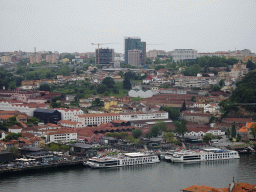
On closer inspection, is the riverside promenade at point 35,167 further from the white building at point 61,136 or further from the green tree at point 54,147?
the white building at point 61,136

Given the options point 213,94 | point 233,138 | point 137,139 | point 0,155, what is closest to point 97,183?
point 0,155

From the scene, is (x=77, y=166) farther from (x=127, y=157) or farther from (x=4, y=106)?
(x=4, y=106)

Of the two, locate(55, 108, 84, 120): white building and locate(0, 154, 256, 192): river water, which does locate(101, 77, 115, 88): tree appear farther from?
locate(0, 154, 256, 192): river water

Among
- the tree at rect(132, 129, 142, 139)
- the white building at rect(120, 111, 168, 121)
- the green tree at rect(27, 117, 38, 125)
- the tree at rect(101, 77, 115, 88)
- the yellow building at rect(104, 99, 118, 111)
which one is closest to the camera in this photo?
the tree at rect(132, 129, 142, 139)

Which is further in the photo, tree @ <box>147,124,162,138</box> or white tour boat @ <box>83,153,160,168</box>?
tree @ <box>147,124,162,138</box>

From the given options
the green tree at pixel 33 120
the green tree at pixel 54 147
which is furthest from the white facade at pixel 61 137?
the green tree at pixel 33 120

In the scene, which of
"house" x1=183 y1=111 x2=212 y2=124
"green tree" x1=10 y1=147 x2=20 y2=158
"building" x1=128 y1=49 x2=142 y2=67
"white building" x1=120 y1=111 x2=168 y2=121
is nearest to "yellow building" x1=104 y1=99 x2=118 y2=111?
"white building" x1=120 y1=111 x2=168 y2=121

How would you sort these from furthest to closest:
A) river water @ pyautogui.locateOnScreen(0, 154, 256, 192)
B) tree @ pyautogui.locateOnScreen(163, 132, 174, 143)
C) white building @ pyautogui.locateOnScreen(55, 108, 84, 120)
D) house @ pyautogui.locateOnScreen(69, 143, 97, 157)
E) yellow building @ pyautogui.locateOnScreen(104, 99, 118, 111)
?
1. yellow building @ pyautogui.locateOnScreen(104, 99, 118, 111)
2. white building @ pyautogui.locateOnScreen(55, 108, 84, 120)
3. tree @ pyautogui.locateOnScreen(163, 132, 174, 143)
4. house @ pyautogui.locateOnScreen(69, 143, 97, 157)
5. river water @ pyautogui.locateOnScreen(0, 154, 256, 192)
